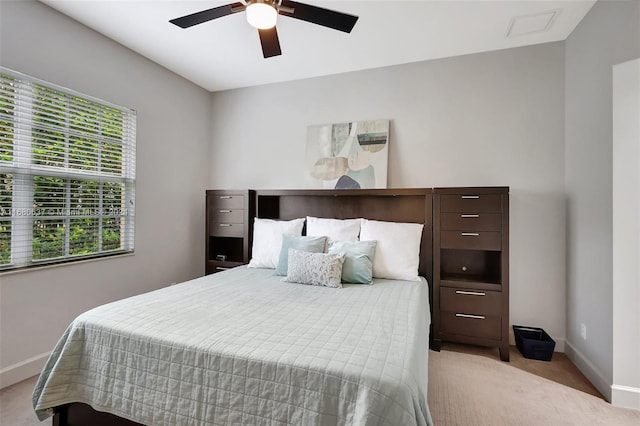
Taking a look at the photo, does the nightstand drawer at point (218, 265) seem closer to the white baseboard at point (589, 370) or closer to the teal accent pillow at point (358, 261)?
the teal accent pillow at point (358, 261)

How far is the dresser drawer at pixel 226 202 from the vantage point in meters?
3.41

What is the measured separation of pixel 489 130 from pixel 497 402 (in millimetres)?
2275

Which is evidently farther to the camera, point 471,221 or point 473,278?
point 473,278

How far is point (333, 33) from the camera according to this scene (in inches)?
101

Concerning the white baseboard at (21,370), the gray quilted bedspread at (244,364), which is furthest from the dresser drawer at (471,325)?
the white baseboard at (21,370)

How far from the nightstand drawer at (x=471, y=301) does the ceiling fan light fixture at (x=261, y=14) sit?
2.45 metres

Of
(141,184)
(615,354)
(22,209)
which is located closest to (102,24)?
(141,184)

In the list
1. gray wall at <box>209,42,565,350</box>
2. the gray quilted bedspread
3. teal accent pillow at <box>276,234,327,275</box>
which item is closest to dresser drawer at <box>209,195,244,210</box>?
gray wall at <box>209,42,565,350</box>

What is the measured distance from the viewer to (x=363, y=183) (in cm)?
320

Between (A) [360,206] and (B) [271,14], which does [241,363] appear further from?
(A) [360,206]

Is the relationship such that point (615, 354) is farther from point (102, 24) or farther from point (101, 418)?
point (102, 24)

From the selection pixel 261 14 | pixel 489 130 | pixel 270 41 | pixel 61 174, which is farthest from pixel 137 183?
pixel 489 130

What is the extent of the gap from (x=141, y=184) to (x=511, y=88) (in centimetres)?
372

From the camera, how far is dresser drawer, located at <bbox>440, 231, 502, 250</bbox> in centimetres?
257
